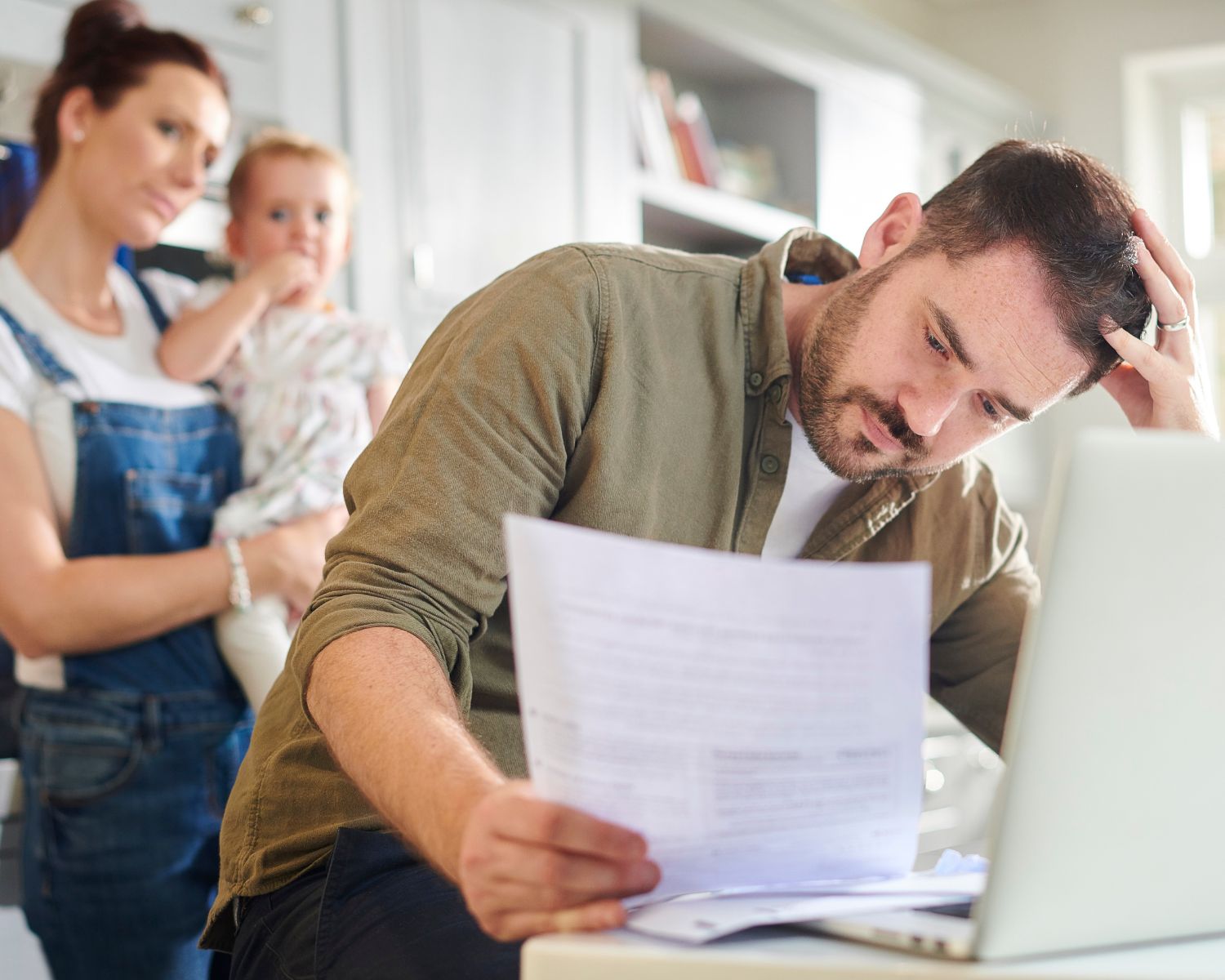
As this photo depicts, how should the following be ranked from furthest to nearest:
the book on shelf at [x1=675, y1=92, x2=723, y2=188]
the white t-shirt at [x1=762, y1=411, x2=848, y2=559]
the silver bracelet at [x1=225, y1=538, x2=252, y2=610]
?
the book on shelf at [x1=675, y1=92, x2=723, y2=188] < the silver bracelet at [x1=225, y1=538, x2=252, y2=610] < the white t-shirt at [x1=762, y1=411, x2=848, y2=559]

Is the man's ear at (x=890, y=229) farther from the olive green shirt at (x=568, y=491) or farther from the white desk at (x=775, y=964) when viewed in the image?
the white desk at (x=775, y=964)

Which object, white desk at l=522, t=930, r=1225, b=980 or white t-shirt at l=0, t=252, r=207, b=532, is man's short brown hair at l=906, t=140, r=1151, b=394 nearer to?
white desk at l=522, t=930, r=1225, b=980

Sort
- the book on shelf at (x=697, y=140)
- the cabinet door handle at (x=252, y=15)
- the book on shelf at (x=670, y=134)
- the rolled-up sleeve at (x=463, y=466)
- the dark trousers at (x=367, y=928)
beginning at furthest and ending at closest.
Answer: the book on shelf at (x=697, y=140) < the book on shelf at (x=670, y=134) < the cabinet door handle at (x=252, y=15) < the rolled-up sleeve at (x=463, y=466) < the dark trousers at (x=367, y=928)

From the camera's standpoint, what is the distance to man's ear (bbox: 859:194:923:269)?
1.33 meters

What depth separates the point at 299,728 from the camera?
110 centimetres

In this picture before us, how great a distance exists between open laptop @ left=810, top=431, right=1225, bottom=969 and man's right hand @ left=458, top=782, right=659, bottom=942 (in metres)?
0.10

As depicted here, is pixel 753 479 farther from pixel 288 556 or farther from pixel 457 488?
pixel 288 556

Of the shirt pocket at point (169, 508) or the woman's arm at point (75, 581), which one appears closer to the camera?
the woman's arm at point (75, 581)

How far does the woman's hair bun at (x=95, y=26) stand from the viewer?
187 centimetres

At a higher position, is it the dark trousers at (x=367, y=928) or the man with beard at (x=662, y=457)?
the man with beard at (x=662, y=457)

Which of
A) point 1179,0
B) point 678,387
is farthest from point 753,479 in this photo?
point 1179,0

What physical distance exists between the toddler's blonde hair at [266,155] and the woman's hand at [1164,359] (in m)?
1.28

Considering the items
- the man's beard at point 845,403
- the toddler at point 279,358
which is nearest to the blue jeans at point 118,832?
the toddler at point 279,358

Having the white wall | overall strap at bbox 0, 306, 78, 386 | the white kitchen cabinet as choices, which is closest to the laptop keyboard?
overall strap at bbox 0, 306, 78, 386
